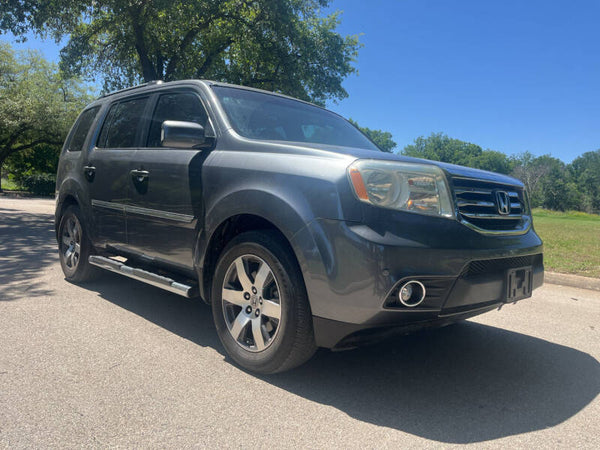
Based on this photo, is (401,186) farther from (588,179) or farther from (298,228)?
(588,179)

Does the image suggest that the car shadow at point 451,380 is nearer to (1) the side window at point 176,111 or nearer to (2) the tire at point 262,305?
(2) the tire at point 262,305

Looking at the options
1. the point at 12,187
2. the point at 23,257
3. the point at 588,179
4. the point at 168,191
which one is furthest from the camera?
the point at 588,179

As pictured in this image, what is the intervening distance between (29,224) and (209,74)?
945cm

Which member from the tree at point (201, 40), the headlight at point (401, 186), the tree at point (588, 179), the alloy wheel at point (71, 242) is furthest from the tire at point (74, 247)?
the tree at point (588, 179)

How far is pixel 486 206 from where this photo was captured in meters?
2.66

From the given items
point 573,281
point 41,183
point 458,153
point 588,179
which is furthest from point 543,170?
point 573,281

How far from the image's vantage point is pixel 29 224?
11445mm

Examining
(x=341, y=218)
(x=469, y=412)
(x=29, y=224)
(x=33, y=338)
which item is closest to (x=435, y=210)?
(x=341, y=218)

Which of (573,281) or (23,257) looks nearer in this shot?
(573,281)

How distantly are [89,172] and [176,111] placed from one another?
134 centimetres

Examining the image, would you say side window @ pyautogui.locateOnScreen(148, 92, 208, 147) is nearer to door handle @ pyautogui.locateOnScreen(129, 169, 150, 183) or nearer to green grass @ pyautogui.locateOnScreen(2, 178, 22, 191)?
door handle @ pyautogui.locateOnScreen(129, 169, 150, 183)

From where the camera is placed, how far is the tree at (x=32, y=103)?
29.3m

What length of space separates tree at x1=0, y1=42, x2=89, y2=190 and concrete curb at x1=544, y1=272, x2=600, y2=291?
31984 mm

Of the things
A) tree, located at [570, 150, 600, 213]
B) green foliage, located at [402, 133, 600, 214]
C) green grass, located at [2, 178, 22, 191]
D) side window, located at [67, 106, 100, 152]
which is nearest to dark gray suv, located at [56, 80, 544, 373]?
side window, located at [67, 106, 100, 152]
